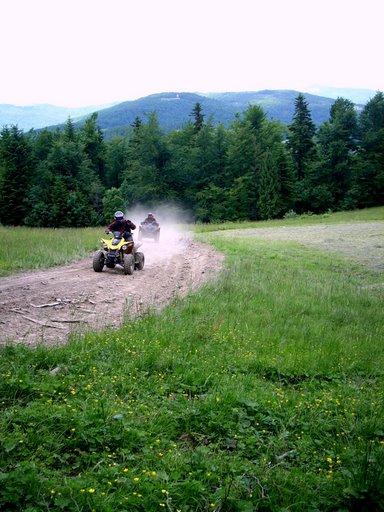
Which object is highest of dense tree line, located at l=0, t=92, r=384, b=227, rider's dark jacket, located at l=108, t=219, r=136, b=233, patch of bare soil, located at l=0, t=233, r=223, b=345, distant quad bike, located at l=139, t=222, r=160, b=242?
dense tree line, located at l=0, t=92, r=384, b=227

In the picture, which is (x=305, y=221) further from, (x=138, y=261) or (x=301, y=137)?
(x=138, y=261)

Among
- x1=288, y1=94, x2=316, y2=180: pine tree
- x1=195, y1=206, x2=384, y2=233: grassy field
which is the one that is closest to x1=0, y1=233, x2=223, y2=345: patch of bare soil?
x1=195, y1=206, x2=384, y2=233: grassy field

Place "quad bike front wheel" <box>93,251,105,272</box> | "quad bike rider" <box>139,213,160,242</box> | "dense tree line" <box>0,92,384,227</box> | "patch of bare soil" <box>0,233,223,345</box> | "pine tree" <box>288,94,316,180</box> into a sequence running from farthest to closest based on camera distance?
1. "pine tree" <box>288,94,316,180</box>
2. "dense tree line" <box>0,92,384,227</box>
3. "quad bike rider" <box>139,213,160,242</box>
4. "quad bike front wheel" <box>93,251,105,272</box>
5. "patch of bare soil" <box>0,233,223,345</box>

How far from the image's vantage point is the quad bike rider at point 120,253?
13.4 meters

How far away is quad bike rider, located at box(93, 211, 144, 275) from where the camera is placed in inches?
527

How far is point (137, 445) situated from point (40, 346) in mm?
2576

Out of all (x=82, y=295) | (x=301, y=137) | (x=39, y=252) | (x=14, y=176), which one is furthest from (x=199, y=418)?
(x=301, y=137)

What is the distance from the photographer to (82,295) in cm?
1027

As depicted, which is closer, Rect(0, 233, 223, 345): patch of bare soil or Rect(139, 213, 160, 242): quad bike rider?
Rect(0, 233, 223, 345): patch of bare soil

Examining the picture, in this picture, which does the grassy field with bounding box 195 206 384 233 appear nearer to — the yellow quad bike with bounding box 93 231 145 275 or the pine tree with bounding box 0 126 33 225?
the yellow quad bike with bounding box 93 231 145 275

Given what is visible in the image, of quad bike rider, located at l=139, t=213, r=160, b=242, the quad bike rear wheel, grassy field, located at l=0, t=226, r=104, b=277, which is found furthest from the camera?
quad bike rider, located at l=139, t=213, r=160, b=242

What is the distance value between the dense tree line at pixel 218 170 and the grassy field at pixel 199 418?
50.7m

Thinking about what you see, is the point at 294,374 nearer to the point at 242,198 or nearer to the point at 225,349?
the point at 225,349

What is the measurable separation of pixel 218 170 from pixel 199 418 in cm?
6364
